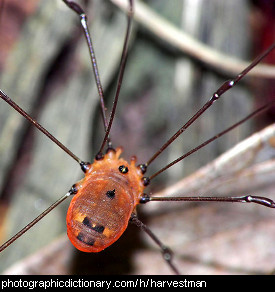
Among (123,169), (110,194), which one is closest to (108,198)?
(110,194)

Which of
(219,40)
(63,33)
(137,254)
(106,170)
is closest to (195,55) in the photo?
(219,40)

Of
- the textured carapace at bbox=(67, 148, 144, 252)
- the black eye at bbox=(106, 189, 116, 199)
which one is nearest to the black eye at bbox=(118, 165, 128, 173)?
the textured carapace at bbox=(67, 148, 144, 252)

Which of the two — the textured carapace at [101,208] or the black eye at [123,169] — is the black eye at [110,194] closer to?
the textured carapace at [101,208]

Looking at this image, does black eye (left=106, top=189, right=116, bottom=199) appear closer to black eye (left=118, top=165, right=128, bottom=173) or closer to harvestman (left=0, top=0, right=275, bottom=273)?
harvestman (left=0, top=0, right=275, bottom=273)

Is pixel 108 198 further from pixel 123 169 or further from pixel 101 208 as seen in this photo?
pixel 123 169

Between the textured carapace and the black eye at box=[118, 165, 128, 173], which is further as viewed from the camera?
the black eye at box=[118, 165, 128, 173]

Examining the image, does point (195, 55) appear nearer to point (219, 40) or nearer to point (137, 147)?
point (219, 40)

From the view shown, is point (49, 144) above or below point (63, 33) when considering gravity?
below

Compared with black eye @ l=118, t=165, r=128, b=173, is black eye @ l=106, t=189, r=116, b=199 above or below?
below
